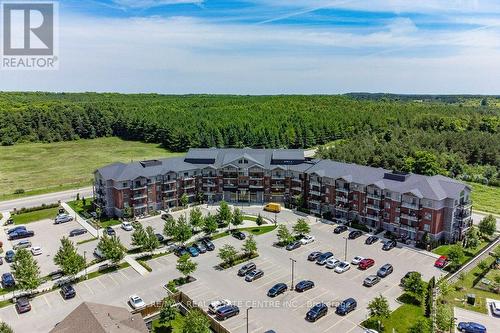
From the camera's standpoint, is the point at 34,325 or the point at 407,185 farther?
the point at 407,185

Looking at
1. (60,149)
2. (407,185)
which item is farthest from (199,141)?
(407,185)

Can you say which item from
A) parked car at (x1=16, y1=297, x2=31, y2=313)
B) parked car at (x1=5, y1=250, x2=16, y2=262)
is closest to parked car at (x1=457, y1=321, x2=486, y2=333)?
parked car at (x1=16, y1=297, x2=31, y2=313)

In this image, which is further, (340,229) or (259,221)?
(259,221)

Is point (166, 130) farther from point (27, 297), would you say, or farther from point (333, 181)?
point (27, 297)

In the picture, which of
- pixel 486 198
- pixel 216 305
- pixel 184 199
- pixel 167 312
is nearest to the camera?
pixel 167 312

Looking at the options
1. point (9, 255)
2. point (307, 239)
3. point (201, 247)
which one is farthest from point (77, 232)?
point (307, 239)

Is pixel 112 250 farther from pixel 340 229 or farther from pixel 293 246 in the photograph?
pixel 340 229
